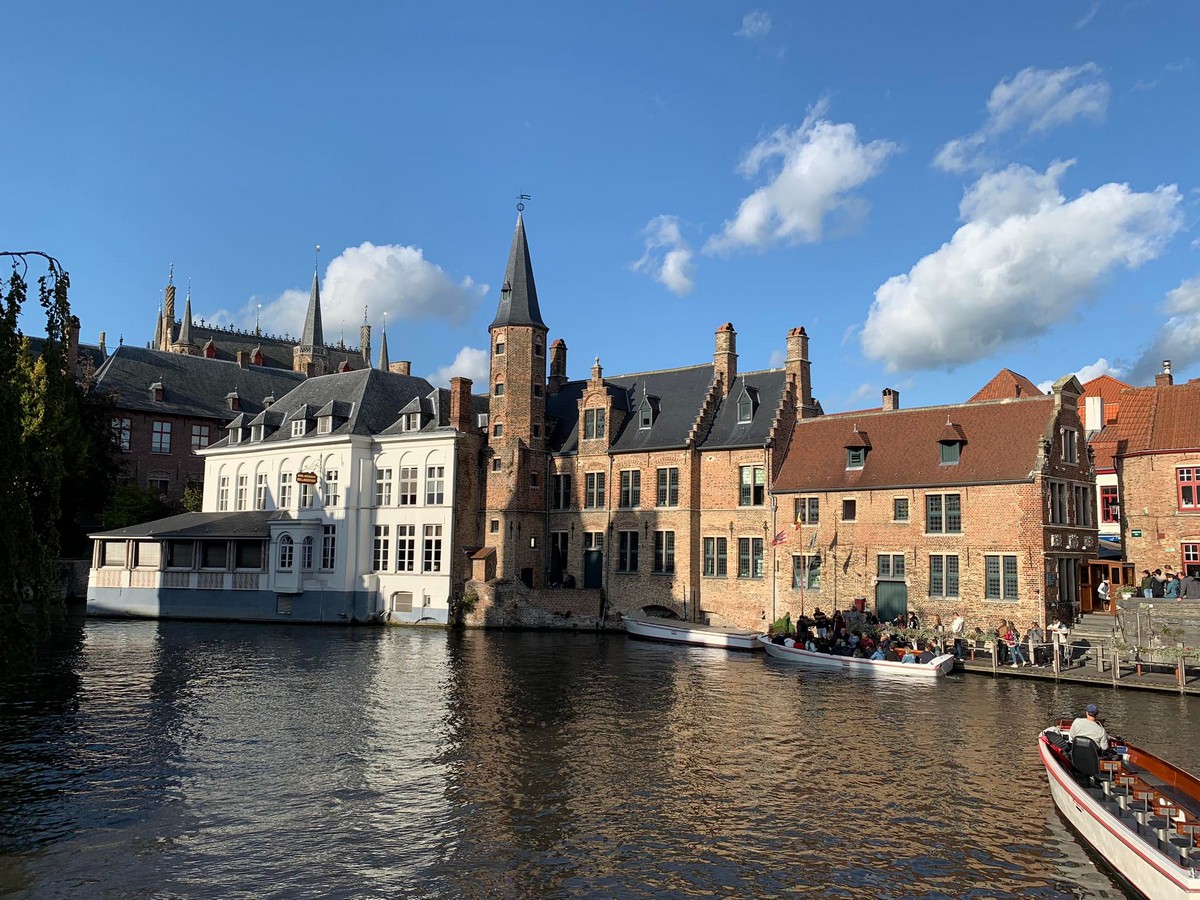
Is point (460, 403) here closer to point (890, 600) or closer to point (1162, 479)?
point (890, 600)

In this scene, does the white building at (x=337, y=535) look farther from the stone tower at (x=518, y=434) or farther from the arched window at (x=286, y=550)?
the stone tower at (x=518, y=434)

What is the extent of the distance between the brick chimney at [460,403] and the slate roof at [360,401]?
150 centimetres

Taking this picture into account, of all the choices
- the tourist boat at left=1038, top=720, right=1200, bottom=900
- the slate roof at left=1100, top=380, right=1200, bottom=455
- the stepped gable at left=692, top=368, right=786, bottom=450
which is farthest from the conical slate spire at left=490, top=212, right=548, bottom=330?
the tourist boat at left=1038, top=720, right=1200, bottom=900

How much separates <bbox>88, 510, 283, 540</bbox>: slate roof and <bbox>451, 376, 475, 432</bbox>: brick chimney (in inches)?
468

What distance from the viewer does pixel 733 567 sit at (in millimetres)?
47531

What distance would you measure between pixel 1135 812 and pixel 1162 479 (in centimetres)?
3253

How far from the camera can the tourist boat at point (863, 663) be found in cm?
3472

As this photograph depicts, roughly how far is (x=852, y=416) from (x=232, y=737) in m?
32.9

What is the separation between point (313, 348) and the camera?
336 feet

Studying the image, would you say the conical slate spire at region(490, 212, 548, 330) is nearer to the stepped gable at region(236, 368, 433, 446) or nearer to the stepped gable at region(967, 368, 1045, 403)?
the stepped gable at region(236, 368, 433, 446)

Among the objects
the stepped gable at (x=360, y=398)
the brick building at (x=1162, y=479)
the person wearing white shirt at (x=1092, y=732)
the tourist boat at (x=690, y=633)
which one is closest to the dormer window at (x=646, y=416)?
the tourist boat at (x=690, y=633)

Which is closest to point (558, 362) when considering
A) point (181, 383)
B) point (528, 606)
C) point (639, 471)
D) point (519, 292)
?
point (519, 292)

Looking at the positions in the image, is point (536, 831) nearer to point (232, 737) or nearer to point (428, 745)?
Answer: point (428, 745)

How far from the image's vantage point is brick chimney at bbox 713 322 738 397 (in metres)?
51.0
